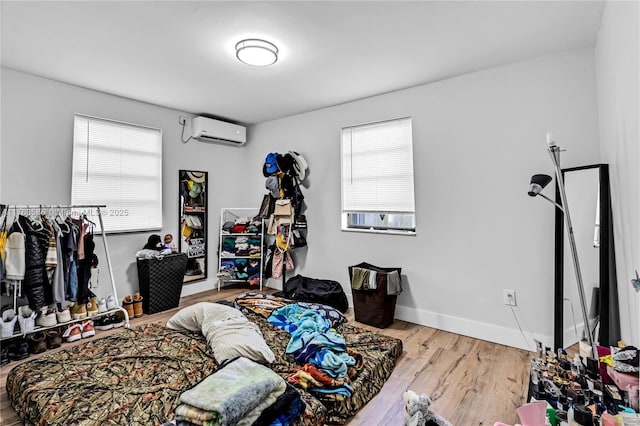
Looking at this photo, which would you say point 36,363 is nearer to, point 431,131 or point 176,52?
point 176,52

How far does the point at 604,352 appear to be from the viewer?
61.2 inches

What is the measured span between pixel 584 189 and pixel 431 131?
142cm

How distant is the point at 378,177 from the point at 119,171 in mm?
3022

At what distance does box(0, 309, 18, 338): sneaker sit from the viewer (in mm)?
2530

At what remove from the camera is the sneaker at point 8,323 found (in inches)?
99.6

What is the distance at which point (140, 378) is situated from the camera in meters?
1.87

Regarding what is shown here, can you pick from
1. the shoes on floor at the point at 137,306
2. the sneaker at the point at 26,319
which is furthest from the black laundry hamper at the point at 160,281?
the sneaker at the point at 26,319

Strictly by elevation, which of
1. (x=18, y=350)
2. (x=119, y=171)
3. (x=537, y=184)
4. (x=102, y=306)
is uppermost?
(x=119, y=171)

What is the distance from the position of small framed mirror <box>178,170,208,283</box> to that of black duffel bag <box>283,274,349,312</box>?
139 cm

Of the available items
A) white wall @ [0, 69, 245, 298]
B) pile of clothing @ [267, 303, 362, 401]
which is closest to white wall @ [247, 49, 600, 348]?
pile of clothing @ [267, 303, 362, 401]

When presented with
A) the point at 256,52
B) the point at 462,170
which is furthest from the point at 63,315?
the point at 462,170

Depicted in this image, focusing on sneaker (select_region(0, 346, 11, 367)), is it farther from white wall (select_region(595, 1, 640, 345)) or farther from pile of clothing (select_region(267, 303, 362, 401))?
white wall (select_region(595, 1, 640, 345))

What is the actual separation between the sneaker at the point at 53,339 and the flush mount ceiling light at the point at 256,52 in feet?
9.57

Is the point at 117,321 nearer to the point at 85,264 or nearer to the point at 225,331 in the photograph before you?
the point at 85,264
